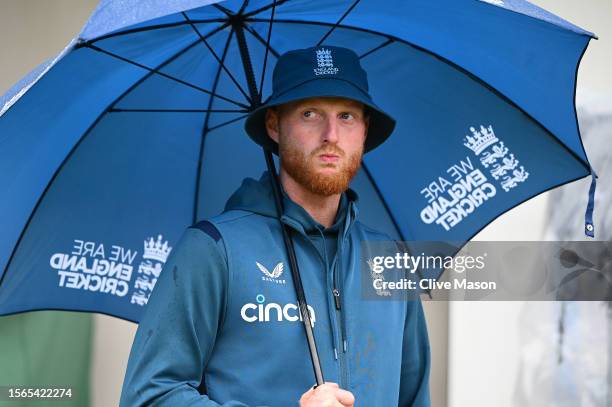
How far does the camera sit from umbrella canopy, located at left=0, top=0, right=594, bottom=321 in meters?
2.85

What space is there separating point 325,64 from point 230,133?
1.69 feet

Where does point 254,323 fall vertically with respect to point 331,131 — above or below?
below

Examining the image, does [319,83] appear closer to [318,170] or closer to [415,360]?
[318,170]

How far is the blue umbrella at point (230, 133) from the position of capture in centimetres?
285

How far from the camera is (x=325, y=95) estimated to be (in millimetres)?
2705

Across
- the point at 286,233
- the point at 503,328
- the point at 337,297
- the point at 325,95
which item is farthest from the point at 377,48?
the point at 503,328

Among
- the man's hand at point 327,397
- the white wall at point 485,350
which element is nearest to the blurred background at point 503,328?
the white wall at point 485,350

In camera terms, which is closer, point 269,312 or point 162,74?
point 269,312

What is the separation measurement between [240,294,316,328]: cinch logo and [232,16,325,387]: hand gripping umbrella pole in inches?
0.7

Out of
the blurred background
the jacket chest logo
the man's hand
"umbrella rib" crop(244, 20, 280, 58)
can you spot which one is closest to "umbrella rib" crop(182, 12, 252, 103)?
"umbrella rib" crop(244, 20, 280, 58)

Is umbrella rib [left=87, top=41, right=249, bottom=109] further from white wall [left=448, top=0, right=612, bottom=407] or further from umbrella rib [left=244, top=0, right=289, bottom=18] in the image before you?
white wall [left=448, top=0, right=612, bottom=407]

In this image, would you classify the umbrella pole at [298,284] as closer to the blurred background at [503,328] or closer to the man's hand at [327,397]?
the man's hand at [327,397]

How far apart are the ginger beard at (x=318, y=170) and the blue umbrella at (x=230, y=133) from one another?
1.05 ft

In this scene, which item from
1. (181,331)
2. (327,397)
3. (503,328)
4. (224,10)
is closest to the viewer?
(327,397)
